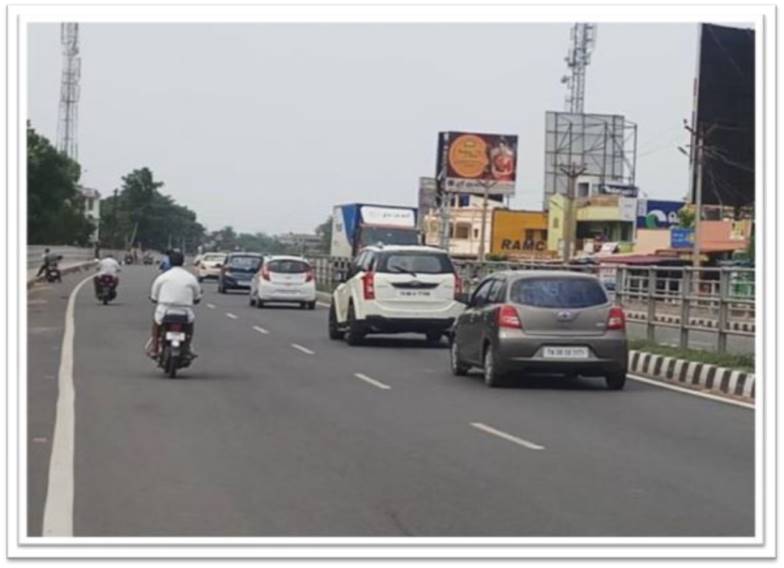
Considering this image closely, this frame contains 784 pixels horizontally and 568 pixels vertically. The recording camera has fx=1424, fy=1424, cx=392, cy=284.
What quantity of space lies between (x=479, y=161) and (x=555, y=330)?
57036 mm

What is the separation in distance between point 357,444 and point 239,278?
36.3m

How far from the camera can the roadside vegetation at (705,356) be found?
18406 mm

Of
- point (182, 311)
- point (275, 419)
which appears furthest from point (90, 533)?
point (182, 311)

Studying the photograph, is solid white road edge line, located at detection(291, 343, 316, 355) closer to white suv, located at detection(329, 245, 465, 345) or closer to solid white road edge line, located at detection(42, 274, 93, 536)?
white suv, located at detection(329, 245, 465, 345)

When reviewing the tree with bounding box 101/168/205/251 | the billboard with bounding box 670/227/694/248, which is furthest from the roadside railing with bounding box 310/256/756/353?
the tree with bounding box 101/168/205/251

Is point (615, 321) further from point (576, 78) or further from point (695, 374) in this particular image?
point (576, 78)

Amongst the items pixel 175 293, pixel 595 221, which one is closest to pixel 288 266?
pixel 175 293

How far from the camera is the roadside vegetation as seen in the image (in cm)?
1841

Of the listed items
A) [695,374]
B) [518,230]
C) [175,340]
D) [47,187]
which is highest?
[47,187]

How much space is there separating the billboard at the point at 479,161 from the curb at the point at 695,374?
172 ft

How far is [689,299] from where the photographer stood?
21344 mm

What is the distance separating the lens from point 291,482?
9.95m

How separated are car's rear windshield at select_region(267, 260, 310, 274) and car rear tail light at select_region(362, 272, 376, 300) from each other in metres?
12.9
